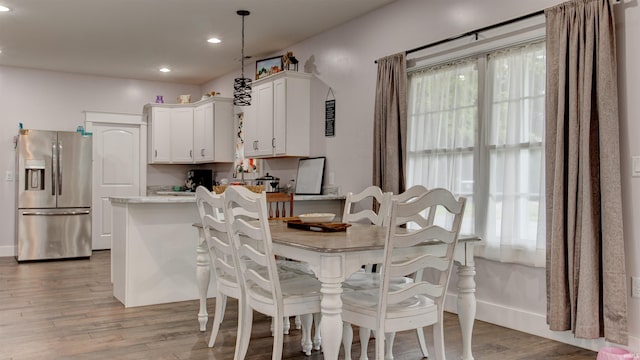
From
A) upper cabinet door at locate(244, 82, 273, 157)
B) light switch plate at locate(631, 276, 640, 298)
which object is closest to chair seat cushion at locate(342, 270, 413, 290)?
light switch plate at locate(631, 276, 640, 298)

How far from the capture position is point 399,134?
443 cm

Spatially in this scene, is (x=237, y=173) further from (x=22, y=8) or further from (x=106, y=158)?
(x=22, y=8)

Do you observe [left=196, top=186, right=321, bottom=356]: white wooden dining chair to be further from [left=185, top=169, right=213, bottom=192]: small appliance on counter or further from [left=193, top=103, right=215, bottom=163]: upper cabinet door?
[left=185, top=169, right=213, bottom=192]: small appliance on counter

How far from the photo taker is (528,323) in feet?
11.8

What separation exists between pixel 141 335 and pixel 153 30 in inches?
128

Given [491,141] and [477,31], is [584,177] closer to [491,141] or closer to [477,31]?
[491,141]

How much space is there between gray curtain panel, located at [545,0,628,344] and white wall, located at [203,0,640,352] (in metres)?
0.12

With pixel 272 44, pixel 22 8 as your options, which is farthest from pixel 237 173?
pixel 22 8

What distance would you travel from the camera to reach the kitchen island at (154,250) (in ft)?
14.0

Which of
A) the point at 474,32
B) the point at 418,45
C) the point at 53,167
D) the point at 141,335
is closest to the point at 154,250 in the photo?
the point at 141,335

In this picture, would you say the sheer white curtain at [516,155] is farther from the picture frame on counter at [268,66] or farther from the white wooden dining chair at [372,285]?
the picture frame on counter at [268,66]

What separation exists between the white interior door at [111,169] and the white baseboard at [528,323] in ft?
17.9

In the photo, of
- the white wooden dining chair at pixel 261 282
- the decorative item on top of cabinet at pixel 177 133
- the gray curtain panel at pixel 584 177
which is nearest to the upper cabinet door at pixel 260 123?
the decorative item on top of cabinet at pixel 177 133

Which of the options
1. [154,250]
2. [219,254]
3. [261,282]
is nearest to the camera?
[261,282]
